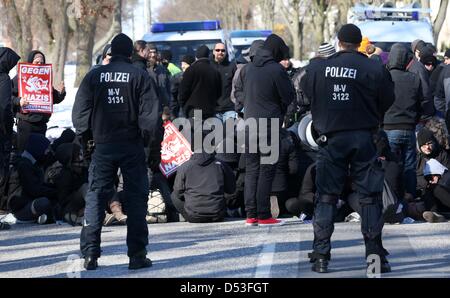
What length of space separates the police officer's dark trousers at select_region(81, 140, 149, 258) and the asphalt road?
248 mm

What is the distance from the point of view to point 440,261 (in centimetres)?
955

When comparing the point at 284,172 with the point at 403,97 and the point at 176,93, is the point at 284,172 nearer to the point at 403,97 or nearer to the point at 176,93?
the point at 403,97

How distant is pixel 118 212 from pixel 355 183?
4068mm

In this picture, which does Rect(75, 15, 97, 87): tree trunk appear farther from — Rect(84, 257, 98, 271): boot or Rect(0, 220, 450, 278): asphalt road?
Rect(84, 257, 98, 271): boot

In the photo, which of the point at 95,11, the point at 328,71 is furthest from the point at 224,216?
the point at 95,11

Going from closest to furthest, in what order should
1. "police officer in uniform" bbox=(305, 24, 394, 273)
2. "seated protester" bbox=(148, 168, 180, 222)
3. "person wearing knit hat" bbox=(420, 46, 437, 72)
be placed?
"police officer in uniform" bbox=(305, 24, 394, 273)
"seated protester" bbox=(148, 168, 180, 222)
"person wearing knit hat" bbox=(420, 46, 437, 72)

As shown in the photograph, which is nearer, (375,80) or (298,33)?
(375,80)

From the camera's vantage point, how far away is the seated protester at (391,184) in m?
11.9

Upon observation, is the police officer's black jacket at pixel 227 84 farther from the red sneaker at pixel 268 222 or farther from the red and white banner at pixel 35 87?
the red sneaker at pixel 268 222

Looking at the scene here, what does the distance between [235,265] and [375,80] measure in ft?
Answer: 6.59

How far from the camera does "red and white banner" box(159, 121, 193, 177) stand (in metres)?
13.2

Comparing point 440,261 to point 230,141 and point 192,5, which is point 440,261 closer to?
point 230,141

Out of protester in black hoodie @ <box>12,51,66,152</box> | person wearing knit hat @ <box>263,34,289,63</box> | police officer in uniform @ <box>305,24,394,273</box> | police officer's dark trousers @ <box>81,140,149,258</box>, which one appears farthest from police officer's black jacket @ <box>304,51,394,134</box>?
protester in black hoodie @ <box>12,51,66,152</box>

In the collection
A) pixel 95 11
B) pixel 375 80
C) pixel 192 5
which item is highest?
pixel 375 80
